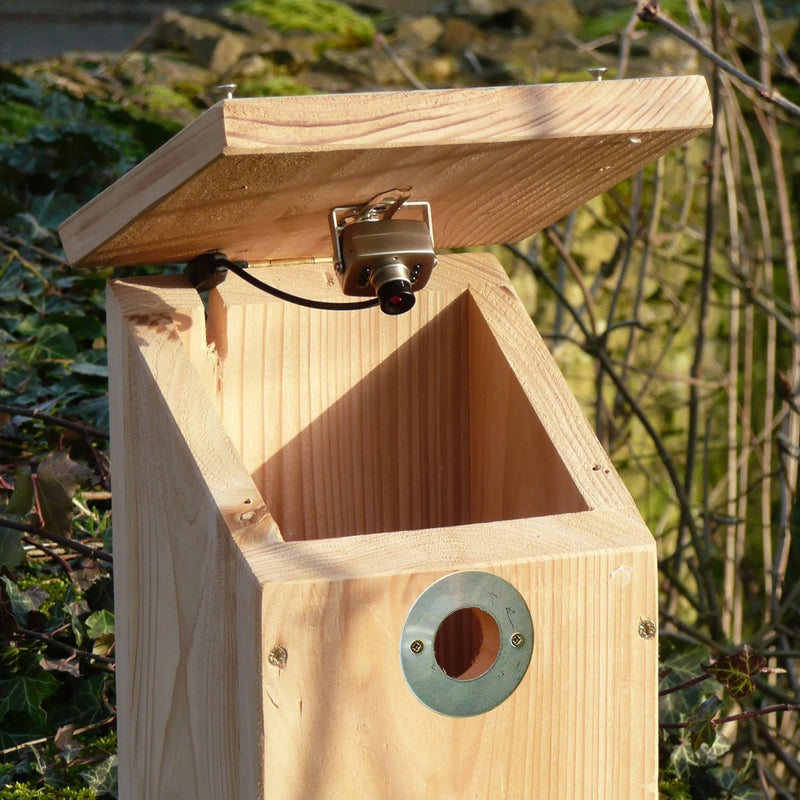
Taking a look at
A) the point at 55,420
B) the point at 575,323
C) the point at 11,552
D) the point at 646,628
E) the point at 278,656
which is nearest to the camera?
the point at 278,656

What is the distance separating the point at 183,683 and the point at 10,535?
0.55m

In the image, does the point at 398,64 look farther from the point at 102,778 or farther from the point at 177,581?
the point at 177,581

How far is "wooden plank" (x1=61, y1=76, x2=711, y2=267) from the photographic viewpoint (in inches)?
35.2

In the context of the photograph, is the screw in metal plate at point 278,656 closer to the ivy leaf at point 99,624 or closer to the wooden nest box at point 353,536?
the wooden nest box at point 353,536

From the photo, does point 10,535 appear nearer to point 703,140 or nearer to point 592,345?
point 592,345

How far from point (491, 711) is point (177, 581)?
32 cm

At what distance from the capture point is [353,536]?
1085 mm

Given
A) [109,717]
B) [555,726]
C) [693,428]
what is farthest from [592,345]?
[555,726]

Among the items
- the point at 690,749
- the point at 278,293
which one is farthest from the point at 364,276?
the point at 690,749

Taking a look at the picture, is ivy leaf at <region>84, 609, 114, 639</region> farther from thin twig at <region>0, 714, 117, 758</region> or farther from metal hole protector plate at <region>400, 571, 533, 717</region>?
metal hole protector plate at <region>400, 571, 533, 717</region>

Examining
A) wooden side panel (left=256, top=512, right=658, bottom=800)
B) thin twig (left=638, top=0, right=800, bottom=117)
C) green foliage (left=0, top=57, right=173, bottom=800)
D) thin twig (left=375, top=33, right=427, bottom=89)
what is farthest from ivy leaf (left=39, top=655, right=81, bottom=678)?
thin twig (left=375, top=33, right=427, bottom=89)

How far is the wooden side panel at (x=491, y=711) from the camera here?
0.90 metres

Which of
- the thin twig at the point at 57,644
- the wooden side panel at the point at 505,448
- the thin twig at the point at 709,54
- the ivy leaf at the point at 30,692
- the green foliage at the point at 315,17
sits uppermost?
the green foliage at the point at 315,17

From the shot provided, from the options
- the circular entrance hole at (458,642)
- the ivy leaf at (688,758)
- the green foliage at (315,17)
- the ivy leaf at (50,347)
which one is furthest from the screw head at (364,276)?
the green foliage at (315,17)
